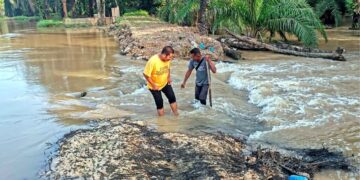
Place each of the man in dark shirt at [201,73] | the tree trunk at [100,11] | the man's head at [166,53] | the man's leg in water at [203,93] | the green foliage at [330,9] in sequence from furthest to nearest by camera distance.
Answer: the tree trunk at [100,11] < the green foliage at [330,9] < the man's leg in water at [203,93] < the man in dark shirt at [201,73] < the man's head at [166,53]

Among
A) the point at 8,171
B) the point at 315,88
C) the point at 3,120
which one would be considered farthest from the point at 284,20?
the point at 8,171

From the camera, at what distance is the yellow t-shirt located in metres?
7.18

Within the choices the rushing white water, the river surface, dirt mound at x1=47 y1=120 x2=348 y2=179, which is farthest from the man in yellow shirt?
the rushing white water

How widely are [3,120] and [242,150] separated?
15.6 feet

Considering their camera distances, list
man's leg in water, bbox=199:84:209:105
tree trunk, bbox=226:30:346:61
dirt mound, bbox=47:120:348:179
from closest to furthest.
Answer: dirt mound, bbox=47:120:348:179, man's leg in water, bbox=199:84:209:105, tree trunk, bbox=226:30:346:61

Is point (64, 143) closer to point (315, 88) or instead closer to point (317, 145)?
point (317, 145)

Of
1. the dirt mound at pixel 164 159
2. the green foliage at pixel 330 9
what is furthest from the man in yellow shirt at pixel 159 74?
the green foliage at pixel 330 9

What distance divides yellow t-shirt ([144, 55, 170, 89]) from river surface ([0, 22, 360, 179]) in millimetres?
668

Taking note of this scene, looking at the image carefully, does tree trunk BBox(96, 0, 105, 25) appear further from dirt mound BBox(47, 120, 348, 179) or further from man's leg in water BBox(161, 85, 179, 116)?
dirt mound BBox(47, 120, 348, 179)

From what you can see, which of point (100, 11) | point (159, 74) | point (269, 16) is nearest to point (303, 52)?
point (269, 16)

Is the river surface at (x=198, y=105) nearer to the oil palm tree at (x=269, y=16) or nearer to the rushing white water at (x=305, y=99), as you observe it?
the rushing white water at (x=305, y=99)

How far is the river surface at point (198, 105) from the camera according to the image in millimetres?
6418

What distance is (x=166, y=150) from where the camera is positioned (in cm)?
567

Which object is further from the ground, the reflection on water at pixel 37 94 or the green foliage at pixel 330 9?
the green foliage at pixel 330 9
